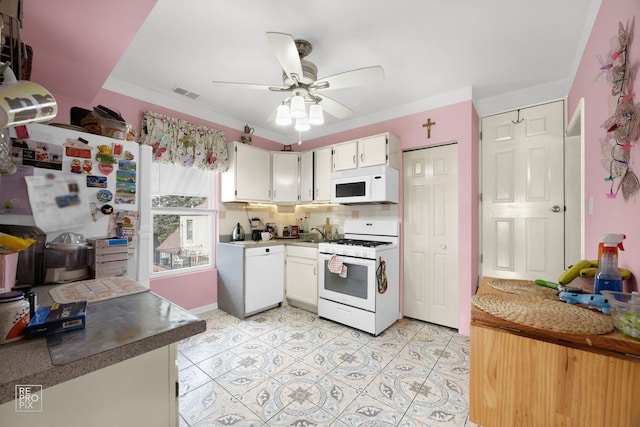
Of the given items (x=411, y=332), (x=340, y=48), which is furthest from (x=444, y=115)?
(x=411, y=332)

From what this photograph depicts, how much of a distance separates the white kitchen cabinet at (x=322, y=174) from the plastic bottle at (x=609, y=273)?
265cm

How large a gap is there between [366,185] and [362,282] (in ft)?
3.49

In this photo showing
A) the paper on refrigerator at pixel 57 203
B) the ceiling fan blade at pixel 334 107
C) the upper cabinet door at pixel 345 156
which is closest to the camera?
the paper on refrigerator at pixel 57 203

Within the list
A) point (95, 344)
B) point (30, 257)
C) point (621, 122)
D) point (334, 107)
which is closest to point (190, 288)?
point (30, 257)

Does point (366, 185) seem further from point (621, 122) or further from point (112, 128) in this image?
point (112, 128)

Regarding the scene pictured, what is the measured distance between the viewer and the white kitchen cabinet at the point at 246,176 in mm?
3312

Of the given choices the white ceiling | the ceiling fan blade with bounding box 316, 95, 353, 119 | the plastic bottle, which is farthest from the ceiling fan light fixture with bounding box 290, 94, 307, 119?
the plastic bottle

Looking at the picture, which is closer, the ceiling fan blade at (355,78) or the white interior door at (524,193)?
the ceiling fan blade at (355,78)

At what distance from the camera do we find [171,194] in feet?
10.0

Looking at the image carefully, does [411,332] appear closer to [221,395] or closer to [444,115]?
[221,395]

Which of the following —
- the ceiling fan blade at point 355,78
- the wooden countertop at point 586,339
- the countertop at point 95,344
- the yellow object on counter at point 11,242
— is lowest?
the wooden countertop at point 586,339

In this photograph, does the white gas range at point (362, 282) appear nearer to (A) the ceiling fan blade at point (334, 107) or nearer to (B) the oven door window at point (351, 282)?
(B) the oven door window at point (351, 282)

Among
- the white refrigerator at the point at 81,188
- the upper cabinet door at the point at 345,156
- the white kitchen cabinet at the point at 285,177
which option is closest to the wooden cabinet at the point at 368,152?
the upper cabinet door at the point at 345,156

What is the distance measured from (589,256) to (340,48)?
2261 mm
